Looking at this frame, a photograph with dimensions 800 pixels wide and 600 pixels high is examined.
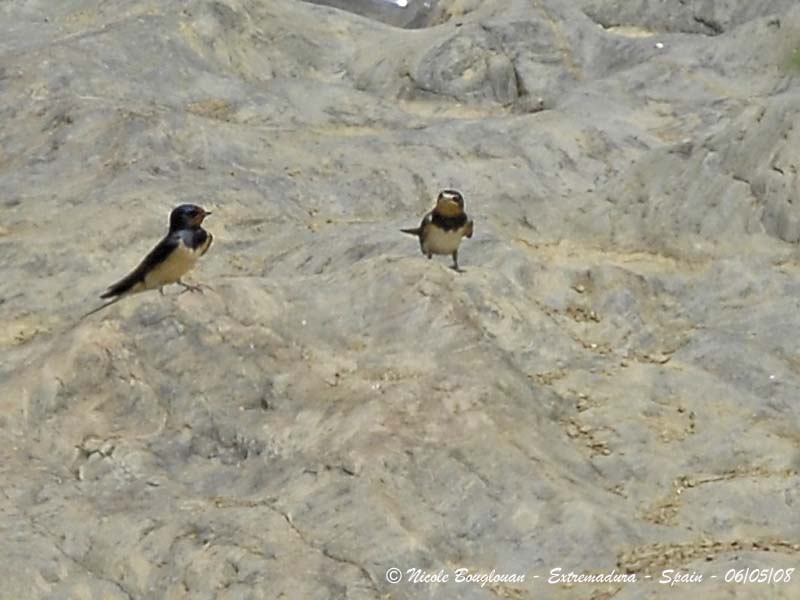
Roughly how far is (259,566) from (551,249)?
5.43 m

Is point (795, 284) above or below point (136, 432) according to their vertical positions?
above

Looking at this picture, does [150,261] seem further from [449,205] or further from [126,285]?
[449,205]

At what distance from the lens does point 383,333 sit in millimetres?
→ 10023

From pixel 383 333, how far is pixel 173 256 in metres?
1.56

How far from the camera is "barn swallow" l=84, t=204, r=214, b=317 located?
422 inches

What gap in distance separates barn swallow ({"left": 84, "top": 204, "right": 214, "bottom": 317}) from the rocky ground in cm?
52

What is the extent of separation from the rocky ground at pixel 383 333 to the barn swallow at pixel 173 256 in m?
0.52

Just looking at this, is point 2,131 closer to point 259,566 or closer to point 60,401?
point 60,401

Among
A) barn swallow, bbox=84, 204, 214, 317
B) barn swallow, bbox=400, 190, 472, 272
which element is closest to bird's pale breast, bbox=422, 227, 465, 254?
barn swallow, bbox=400, 190, 472, 272

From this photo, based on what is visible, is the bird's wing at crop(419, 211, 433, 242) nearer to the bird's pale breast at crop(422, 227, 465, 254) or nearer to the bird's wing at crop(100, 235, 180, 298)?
the bird's pale breast at crop(422, 227, 465, 254)

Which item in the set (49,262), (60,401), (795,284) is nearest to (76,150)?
(49,262)

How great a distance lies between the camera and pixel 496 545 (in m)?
8.70

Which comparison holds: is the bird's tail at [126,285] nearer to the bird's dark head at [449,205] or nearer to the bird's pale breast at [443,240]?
the bird's pale breast at [443,240]

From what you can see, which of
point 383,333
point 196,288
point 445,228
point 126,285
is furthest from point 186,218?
point 445,228
